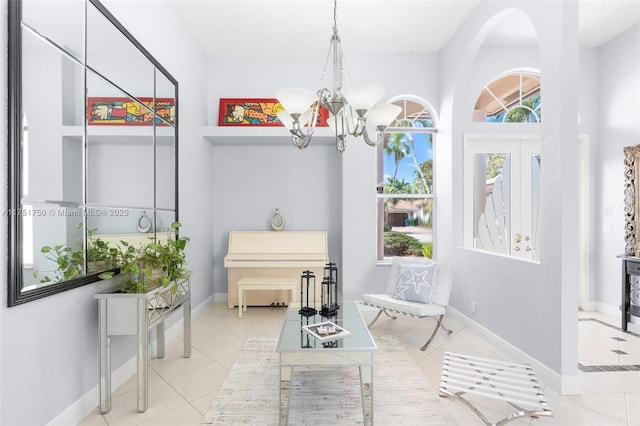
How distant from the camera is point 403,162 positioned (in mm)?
4922

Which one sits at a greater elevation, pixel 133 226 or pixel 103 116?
pixel 103 116

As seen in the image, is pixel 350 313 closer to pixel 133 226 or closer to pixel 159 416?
pixel 159 416

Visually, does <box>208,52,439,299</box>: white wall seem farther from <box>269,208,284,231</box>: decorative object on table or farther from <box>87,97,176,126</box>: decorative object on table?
<box>87,97,176,126</box>: decorative object on table

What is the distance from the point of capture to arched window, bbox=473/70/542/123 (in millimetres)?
4496

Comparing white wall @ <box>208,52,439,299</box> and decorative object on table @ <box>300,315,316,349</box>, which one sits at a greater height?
white wall @ <box>208,52,439,299</box>

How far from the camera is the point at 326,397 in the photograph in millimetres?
2400

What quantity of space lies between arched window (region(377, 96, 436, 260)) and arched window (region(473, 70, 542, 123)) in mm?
643

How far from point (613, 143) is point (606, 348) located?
2408 mm

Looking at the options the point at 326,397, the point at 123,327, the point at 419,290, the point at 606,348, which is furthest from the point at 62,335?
the point at 606,348

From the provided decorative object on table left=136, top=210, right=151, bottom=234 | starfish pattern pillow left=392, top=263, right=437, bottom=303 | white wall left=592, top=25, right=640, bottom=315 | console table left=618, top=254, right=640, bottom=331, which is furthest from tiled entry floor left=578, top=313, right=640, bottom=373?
decorative object on table left=136, top=210, right=151, bottom=234

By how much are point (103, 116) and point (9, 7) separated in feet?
2.52

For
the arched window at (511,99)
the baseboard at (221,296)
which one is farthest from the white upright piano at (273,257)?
the arched window at (511,99)

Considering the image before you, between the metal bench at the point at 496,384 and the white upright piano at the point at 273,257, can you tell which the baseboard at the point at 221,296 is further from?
the metal bench at the point at 496,384

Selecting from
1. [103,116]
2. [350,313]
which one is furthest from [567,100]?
[103,116]
